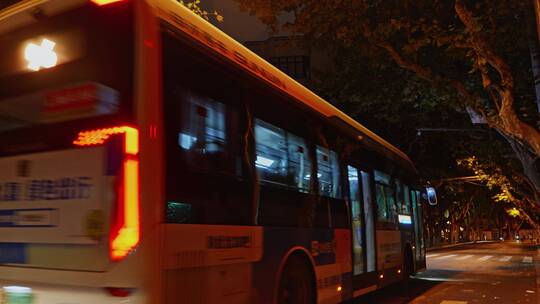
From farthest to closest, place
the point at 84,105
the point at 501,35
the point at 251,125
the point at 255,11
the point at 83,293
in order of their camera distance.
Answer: the point at 501,35 < the point at 255,11 < the point at 251,125 < the point at 84,105 < the point at 83,293

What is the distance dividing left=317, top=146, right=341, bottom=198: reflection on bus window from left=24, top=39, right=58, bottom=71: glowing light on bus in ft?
12.5

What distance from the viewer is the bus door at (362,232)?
334 inches

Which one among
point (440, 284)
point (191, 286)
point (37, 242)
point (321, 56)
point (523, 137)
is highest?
point (321, 56)

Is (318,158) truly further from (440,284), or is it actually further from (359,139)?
(440,284)

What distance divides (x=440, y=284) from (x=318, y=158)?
7824 millimetres

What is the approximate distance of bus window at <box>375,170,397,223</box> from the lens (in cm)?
991

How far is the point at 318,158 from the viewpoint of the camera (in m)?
7.31

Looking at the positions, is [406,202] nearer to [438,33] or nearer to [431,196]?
[431,196]

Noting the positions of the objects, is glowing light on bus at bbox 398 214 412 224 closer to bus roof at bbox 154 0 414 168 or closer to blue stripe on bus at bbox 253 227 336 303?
bus roof at bbox 154 0 414 168

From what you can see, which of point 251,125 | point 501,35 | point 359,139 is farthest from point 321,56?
point 251,125

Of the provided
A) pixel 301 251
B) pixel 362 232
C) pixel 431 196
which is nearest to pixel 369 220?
pixel 362 232

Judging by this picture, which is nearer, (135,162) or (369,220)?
(135,162)

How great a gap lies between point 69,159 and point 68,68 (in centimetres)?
84

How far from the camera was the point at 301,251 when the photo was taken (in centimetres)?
652
